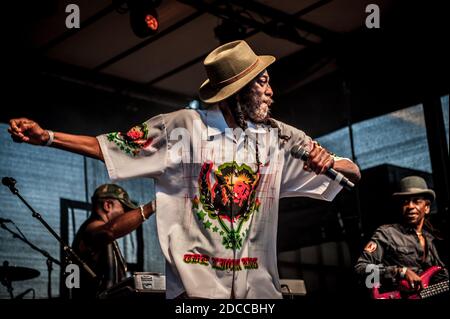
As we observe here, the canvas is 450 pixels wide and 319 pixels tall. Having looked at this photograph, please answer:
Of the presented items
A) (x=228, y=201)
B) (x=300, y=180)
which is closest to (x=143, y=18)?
(x=300, y=180)

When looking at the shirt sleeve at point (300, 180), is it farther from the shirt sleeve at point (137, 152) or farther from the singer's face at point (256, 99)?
the shirt sleeve at point (137, 152)

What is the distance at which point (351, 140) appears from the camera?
25.9 feet

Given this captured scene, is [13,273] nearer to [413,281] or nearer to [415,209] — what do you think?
[413,281]

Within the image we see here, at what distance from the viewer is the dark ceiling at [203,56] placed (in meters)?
7.28

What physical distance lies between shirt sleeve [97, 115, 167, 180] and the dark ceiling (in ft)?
13.0

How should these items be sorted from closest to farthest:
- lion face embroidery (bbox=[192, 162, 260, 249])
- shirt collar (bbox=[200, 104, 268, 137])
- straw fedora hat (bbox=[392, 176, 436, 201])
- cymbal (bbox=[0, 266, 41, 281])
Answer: lion face embroidery (bbox=[192, 162, 260, 249])
shirt collar (bbox=[200, 104, 268, 137])
cymbal (bbox=[0, 266, 41, 281])
straw fedora hat (bbox=[392, 176, 436, 201])

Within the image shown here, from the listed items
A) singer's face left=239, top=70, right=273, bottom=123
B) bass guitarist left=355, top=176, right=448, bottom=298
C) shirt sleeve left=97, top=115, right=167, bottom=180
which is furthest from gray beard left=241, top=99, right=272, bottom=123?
bass guitarist left=355, top=176, right=448, bottom=298

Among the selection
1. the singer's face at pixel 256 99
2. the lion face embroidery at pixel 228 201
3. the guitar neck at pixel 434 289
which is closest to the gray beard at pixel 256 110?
the singer's face at pixel 256 99

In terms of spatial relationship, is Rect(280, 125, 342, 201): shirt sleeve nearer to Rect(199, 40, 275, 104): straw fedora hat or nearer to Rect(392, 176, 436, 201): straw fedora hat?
Rect(199, 40, 275, 104): straw fedora hat

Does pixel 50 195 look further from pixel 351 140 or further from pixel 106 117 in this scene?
pixel 351 140

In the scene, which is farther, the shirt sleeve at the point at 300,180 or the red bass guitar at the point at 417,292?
the red bass guitar at the point at 417,292

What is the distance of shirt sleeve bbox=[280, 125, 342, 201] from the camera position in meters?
3.06

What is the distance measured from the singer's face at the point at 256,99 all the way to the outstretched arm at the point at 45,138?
2.15ft

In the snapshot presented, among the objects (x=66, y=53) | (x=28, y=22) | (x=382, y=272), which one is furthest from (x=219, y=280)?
(x=66, y=53)
